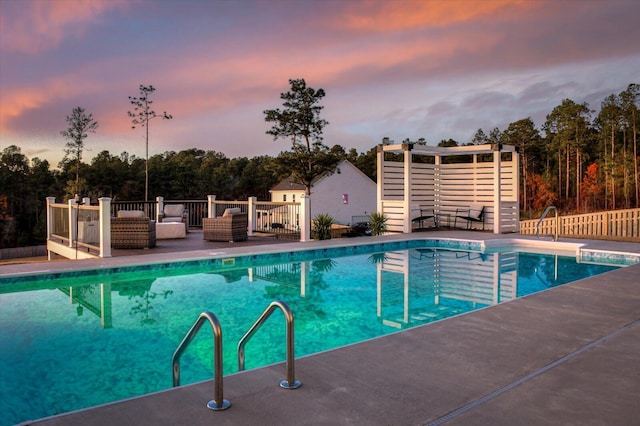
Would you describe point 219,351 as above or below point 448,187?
below

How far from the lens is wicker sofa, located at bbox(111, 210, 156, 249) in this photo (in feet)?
34.1

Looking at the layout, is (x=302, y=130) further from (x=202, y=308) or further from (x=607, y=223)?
(x=202, y=308)

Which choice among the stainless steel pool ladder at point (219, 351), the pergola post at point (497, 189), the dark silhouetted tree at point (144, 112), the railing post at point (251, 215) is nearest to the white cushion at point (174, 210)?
the railing post at point (251, 215)

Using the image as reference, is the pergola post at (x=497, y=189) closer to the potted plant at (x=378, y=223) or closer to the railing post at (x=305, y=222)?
the potted plant at (x=378, y=223)

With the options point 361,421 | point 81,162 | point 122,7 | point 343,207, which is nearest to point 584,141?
point 343,207

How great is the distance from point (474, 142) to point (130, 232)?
132 feet

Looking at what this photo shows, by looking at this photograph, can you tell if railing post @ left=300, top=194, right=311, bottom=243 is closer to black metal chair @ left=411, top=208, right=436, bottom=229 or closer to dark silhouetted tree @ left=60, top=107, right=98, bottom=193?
black metal chair @ left=411, top=208, right=436, bottom=229

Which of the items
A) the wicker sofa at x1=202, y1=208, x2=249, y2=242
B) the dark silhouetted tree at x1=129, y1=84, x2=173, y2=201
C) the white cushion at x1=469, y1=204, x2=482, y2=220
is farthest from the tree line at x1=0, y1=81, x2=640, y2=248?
the wicker sofa at x1=202, y1=208, x2=249, y2=242

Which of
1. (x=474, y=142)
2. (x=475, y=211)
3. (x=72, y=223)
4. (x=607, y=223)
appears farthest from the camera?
(x=474, y=142)

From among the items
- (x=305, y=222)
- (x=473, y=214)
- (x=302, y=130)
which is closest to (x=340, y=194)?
(x=302, y=130)

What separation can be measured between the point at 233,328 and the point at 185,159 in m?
41.0

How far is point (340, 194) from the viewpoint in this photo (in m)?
32.8

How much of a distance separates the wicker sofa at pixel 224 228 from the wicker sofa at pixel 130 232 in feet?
5.61

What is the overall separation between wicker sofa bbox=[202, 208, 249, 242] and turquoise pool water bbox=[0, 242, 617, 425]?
2.24 meters
